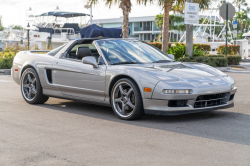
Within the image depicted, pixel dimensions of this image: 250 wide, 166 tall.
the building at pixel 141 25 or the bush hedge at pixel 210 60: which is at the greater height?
the building at pixel 141 25

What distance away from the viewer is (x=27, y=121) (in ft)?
19.5

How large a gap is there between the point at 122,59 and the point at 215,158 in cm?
295

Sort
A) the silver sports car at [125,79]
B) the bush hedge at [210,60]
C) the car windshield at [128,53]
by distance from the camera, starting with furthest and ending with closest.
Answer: the bush hedge at [210,60] → the car windshield at [128,53] → the silver sports car at [125,79]

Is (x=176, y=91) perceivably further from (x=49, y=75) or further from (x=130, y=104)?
(x=49, y=75)

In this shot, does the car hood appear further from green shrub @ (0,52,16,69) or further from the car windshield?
green shrub @ (0,52,16,69)

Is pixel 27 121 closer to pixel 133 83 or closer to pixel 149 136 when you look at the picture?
pixel 133 83

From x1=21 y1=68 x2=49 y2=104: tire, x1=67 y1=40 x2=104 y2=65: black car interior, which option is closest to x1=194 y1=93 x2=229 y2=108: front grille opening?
x1=67 y1=40 x2=104 y2=65: black car interior

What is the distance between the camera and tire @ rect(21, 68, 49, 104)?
740cm

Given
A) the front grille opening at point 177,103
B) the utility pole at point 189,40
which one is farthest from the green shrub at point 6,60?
the front grille opening at point 177,103

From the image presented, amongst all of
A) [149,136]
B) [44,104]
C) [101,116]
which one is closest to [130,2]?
[44,104]

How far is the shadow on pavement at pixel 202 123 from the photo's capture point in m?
4.85

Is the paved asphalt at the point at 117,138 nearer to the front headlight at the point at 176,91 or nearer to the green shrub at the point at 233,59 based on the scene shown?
the front headlight at the point at 176,91

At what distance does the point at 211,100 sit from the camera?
5.75m

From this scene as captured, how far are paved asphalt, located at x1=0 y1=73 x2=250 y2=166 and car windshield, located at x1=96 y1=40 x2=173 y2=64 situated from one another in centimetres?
100
